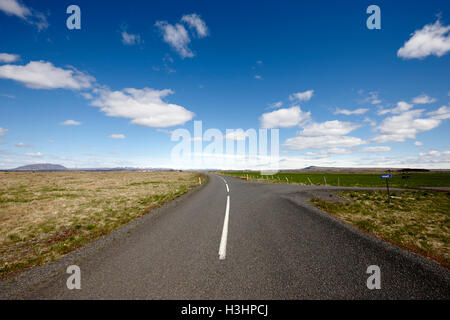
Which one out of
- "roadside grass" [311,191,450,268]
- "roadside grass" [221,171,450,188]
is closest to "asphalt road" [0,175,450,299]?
"roadside grass" [311,191,450,268]

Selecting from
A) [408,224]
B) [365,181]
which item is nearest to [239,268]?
[408,224]

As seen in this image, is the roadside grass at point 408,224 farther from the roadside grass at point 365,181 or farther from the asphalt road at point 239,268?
the roadside grass at point 365,181

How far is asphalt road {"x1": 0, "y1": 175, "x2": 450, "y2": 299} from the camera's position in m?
3.07

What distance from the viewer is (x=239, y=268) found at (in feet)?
12.5

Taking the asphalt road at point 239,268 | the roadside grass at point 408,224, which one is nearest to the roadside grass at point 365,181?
Answer: the roadside grass at point 408,224

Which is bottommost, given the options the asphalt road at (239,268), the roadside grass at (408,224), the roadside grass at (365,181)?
the roadside grass at (365,181)

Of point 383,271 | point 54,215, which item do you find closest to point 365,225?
point 383,271

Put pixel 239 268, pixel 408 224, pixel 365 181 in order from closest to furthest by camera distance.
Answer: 1. pixel 239 268
2. pixel 408 224
3. pixel 365 181

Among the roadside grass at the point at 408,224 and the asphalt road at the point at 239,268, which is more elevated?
the asphalt road at the point at 239,268

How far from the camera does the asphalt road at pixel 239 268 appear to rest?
10.1 ft

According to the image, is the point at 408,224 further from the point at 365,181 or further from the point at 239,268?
the point at 365,181

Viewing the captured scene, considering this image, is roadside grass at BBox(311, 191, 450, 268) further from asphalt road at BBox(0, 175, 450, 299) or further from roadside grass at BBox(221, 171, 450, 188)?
roadside grass at BBox(221, 171, 450, 188)

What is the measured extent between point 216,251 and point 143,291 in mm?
1934

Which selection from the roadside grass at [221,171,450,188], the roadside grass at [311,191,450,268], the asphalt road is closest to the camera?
the asphalt road
